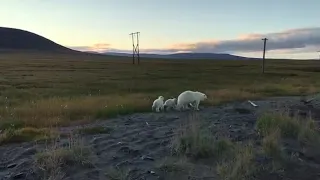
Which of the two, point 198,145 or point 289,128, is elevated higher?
point 198,145

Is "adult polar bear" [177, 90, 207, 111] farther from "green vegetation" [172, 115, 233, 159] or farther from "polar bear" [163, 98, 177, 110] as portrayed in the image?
"green vegetation" [172, 115, 233, 159]

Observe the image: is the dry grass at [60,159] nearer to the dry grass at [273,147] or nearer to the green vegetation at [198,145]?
the green vegetation at [198,145]

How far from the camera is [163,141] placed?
33.1 ft

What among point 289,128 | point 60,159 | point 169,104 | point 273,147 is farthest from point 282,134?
point 169,104

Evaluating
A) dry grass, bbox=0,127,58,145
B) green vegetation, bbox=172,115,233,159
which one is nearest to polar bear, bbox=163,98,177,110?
dry grass, bbox=0,127,58,145

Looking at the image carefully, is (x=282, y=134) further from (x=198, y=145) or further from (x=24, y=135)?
(x=24, y=135)

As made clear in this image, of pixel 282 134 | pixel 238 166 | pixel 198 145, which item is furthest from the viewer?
pixel 282 134

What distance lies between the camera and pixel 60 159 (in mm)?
7844

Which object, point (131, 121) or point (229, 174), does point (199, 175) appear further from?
point (131, 121)

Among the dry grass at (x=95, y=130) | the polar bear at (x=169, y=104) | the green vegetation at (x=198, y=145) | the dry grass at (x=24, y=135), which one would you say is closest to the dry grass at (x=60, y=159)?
the green vegetation at (x=198, y=145)

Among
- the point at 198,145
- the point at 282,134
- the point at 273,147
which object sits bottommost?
the point at 282,134

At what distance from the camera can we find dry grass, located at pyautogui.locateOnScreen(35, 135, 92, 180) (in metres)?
7.49

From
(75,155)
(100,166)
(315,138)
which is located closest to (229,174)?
(100,166)

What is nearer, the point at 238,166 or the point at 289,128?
the point at 238,166
